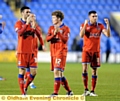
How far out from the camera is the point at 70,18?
3641 centimetres

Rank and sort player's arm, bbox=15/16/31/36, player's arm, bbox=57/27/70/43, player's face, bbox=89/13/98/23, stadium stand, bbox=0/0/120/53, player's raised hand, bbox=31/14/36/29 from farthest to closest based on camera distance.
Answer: stadium stand, bbox=0/0/120/53 < player's face, bbox=89/13/98/23 < player's arm, bbox=15/16/31/36 < player's raised hand, bbox=31/14/36/29 < player's arm, bbox=57/27/70/43

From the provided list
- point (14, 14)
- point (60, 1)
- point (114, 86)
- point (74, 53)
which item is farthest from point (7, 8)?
point (114, 86)

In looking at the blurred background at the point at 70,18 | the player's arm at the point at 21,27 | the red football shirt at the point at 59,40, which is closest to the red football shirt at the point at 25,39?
the player's arm at the point at 21,27

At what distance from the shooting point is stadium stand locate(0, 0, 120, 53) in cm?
3450

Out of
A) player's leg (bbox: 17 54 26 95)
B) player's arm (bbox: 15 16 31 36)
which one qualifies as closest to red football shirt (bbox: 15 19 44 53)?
player's arm (bbox: 15 16 31 36)

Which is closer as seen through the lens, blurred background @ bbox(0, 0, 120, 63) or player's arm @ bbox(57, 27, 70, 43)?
player's arm @ bbox(57, 27, 70, 43)

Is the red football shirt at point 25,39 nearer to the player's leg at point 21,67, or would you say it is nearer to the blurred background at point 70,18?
the player's leg at point 21,67

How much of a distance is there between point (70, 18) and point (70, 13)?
595mm

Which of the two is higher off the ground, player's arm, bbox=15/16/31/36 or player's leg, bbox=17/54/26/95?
player's arm, bbox=15/16/31/36

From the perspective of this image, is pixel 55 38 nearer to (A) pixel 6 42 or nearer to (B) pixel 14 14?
(A) pixel 6 42

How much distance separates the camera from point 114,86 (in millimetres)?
14422

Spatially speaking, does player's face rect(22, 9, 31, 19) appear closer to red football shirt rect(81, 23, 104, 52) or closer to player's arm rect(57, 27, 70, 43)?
player's arm rect(57, 27, 70, 43)

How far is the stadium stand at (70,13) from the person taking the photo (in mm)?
34500

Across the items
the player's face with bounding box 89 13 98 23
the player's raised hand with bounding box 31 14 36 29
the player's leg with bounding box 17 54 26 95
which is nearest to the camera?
the player's raised hand with bounding box 31 14 36 29
